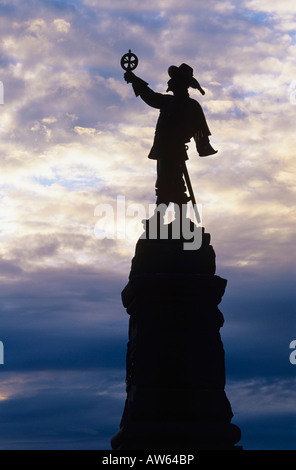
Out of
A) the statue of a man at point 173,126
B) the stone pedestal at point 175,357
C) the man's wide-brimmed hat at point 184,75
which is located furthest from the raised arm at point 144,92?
the stone pedestal at point 175,357

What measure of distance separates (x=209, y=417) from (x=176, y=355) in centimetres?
125

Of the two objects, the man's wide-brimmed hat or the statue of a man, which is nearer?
the statue of a man

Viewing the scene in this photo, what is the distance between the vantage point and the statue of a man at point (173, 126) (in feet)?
47.1

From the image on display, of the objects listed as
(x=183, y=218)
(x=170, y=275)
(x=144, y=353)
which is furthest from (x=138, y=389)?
(x=183, y=218)

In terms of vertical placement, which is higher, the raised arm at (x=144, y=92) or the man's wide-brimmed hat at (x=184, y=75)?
the man's wide-brimmed hat at (x=184, y=75)

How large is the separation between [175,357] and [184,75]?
19.1 feet

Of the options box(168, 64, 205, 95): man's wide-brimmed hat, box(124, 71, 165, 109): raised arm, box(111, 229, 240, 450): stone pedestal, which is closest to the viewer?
box(111, 229, 240, 450): stone pedestal

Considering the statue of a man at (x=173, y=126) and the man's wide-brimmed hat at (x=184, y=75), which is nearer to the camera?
the statue of a man at (x=173, y=126)

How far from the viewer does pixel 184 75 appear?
14602 mm

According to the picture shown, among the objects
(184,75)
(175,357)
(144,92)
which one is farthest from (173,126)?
(175,357)

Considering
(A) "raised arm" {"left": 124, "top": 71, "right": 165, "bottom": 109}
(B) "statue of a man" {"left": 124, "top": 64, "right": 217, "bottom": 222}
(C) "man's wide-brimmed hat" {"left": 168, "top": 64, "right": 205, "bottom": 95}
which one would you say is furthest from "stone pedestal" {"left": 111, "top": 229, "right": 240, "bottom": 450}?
(C) "man's wide-brimmed hat" {"left": 168, "top": 64, "right": 205, "bottom": 95}

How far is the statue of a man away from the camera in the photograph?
14.4m

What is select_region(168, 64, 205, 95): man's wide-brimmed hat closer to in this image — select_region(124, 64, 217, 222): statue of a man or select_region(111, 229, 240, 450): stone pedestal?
select_region(124, 64, 217, 222): statue of a man

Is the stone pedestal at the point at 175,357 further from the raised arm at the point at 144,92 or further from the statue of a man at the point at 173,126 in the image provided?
the raised arm at the point at 144,92
